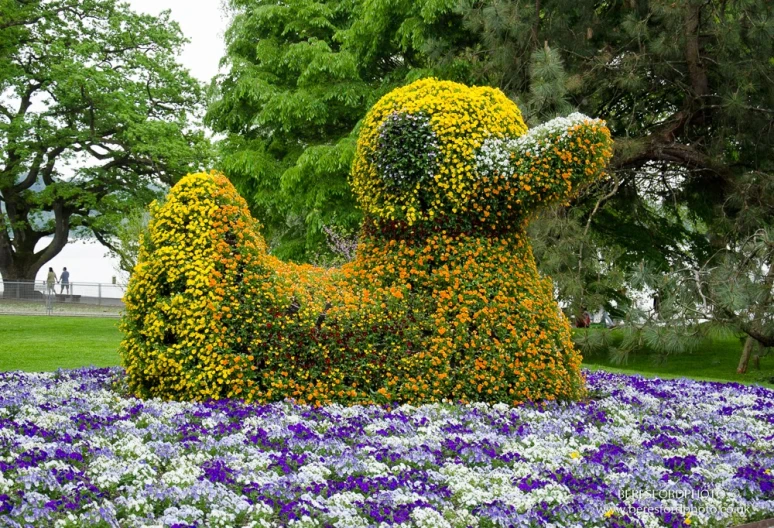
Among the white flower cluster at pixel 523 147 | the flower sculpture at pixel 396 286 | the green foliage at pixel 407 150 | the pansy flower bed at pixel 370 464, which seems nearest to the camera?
the pansy flower bed at pixel 370 464

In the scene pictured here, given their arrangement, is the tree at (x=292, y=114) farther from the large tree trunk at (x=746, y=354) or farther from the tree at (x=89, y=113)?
the large tree trunk at (x=746, y=354)

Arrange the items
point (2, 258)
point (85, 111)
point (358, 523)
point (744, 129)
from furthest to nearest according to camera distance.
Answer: point (2, 258) → point (85, 111) → point (744, 129) → point (358, 523)

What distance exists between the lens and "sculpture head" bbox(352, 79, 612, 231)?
693 centimetres

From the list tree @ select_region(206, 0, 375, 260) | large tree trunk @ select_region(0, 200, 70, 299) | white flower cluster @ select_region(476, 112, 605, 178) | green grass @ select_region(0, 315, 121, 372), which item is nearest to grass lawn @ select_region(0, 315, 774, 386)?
green grass @ select_region(0, 315, 121, 372)

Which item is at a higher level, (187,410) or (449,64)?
(449,64)

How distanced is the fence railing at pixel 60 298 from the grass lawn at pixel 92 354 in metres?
2.09

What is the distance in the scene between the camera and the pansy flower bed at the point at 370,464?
388 cm

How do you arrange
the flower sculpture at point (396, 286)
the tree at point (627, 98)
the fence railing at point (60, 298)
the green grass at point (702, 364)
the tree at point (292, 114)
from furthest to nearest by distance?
the fence railing at point (60, 298) < the tree at point (292, 114) < the green grass at point (702, 364) < the tree at point (627, 98) < the flower sculpture at point (396, 286)

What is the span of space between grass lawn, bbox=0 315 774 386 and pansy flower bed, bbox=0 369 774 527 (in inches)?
214

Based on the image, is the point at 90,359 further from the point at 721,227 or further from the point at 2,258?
the point at 2,258

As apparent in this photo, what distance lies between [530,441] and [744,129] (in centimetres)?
1085

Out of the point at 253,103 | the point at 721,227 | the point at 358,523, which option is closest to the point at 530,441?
the point at 358,523

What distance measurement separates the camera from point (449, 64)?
56.0ft

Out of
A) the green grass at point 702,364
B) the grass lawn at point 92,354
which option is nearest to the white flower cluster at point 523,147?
the grass lawn at point 92,354
